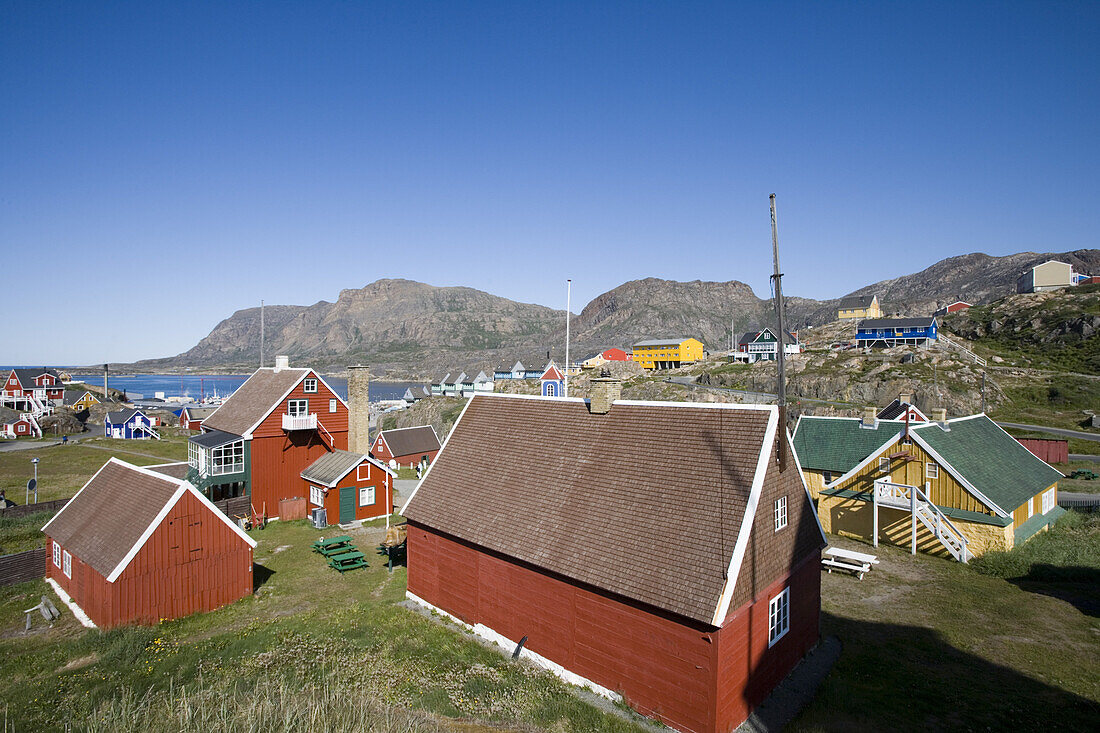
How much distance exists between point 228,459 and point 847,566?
3162 centimetres

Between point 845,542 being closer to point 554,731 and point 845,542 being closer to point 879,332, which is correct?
point 554,731

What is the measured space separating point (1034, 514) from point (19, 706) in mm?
38019

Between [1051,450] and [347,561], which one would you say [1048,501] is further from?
[347,561]

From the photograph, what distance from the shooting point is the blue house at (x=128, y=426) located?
3051 inches

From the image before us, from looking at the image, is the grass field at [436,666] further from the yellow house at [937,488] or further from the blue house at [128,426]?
the blue house at [128,426]

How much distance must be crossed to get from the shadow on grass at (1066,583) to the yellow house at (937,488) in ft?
5.55

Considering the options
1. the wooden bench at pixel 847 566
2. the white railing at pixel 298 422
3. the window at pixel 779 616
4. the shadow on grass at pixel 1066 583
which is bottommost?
the shadow on grass at pixel 1066 583

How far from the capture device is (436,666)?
48.7ft

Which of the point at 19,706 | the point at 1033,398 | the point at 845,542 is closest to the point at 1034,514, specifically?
the point at 845,542

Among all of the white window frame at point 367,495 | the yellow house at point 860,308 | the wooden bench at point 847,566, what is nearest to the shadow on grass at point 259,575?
the white window frame at point 367,495

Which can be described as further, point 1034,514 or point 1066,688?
point 1034,514

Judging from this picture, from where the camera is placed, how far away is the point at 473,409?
70.8 feet

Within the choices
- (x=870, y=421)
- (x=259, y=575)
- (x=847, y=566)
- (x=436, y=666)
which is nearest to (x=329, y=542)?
(x=259, y=575)

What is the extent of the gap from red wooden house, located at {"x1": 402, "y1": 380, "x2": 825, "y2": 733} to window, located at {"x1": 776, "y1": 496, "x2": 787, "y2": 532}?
5 centimetres
